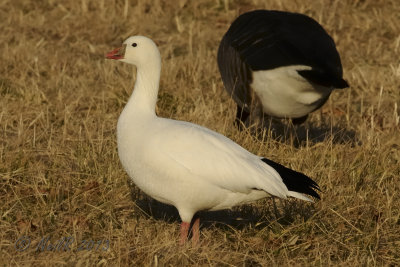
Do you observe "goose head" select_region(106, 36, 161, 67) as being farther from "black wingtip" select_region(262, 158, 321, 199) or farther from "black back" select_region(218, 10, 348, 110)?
"black back" select_region(218, 10, 348, 110)

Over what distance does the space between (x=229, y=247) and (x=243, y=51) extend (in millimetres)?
2733

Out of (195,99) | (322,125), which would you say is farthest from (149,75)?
(322,125)

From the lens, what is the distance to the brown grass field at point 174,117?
477cm

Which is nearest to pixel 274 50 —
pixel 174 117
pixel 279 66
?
pixel 279 66

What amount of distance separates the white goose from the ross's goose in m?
1.85

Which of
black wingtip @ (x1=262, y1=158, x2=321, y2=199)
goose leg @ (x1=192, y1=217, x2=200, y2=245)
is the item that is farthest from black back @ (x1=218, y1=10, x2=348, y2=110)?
goose leg @ (x1=192, y1=217, x2=200, y2=245)

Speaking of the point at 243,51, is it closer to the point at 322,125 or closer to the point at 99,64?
the point at 322,125

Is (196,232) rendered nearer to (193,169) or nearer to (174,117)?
(193,169)

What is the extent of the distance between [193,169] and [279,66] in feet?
7.91

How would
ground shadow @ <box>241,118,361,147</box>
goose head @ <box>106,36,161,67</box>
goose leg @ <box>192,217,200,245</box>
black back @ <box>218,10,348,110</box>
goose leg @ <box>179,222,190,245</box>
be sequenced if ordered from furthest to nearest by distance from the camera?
ground shadow @ <box>241,118,361,147</box>
black back @ <box>218,10,348,110</box>
goose head @ <box>106,36,161,67</box>
goose leg @ <box>192,217,200,245</box>
goose leg @ <box>179,222,190,245</box>

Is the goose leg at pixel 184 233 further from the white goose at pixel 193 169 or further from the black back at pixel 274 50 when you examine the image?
the black back at pixel 274 50

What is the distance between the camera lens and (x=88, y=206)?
207 inches

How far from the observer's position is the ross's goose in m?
6.49

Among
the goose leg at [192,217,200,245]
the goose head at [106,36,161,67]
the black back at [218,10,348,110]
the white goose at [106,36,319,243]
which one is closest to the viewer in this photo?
the white goose at [106,36,319,243]
